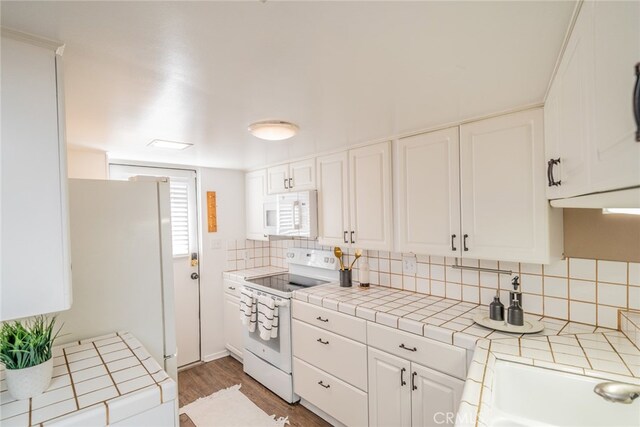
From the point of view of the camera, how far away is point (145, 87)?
129 centimetres

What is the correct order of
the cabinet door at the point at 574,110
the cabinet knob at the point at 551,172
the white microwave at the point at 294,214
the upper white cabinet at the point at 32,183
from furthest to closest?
1. the white microwave at the point at 294,214
2. the cabinet knob at the point at 551,172
3. the upper white cabinet at the point at 32,183
4. the cabinet door at the point at 574,110

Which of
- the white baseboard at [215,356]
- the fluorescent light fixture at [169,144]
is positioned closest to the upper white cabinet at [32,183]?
the fluorescent light fixture at [169,144]

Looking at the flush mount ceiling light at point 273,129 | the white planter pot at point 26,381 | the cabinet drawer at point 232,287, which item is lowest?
the cabinet drawer at point 232,287

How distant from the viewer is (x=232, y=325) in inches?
134

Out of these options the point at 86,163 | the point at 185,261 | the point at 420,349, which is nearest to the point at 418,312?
the point at 420,349

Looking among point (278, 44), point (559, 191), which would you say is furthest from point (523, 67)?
point (278, 44)

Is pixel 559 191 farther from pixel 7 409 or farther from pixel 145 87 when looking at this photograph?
pixel 7 409

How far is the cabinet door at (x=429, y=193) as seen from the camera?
6.36 ft

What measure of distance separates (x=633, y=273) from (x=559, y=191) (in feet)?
2.53

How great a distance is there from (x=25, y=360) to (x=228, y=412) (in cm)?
187

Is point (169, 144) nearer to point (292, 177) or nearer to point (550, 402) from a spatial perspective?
point (292, 177)

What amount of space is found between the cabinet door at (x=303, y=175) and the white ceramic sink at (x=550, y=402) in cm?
205

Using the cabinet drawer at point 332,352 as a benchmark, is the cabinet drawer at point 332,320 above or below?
above

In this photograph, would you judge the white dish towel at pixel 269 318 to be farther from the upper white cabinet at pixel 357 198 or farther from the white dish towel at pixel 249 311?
the upper white cabinet at pixel 357 198
